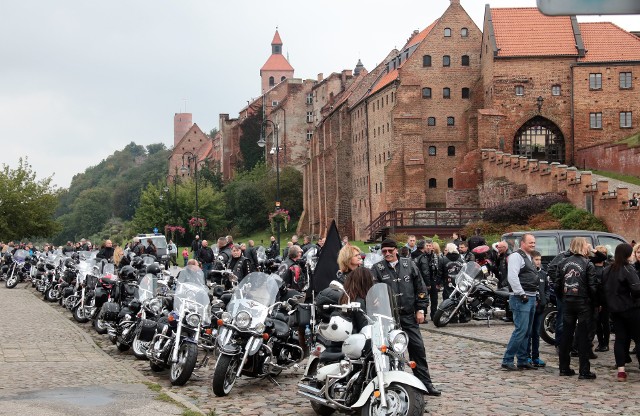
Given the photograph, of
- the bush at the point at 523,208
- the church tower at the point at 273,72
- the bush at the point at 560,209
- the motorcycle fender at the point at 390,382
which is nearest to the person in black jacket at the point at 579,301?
the motorcycle fender at the point at 390,382

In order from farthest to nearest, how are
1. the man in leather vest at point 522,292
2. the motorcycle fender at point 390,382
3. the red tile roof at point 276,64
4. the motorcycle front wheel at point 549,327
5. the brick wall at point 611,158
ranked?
the red tile roof at point 276,64 → the brick wall at point 611,158 → the motorcycle front wheel at point 549,327 → the man in leather vest at point 522,292 → the motorcycle fender at point 390,382

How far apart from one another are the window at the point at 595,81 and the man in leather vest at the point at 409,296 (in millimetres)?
67516

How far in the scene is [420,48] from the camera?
82812 mm

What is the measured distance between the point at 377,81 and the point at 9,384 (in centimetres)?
8239

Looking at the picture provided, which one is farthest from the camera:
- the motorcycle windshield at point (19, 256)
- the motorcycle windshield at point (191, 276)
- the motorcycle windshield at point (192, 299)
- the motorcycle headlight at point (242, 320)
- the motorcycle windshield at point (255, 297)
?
the motorcycle windshield at point (19, 256)

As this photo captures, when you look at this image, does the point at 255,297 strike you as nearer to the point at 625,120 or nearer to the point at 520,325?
the point at 520,325

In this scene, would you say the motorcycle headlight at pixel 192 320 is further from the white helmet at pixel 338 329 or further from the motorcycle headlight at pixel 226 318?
the white helmet at pixel 338 329

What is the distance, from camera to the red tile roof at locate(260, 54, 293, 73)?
6983 inches

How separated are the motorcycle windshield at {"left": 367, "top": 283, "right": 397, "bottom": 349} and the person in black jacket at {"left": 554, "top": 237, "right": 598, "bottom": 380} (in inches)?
167

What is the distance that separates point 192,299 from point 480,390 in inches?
166

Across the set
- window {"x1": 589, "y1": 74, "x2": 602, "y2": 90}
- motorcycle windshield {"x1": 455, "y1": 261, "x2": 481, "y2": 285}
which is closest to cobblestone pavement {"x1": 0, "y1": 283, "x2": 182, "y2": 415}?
motorcycle windshield {"x1": 455, "y1": 261, "x2": 481, "y2": 285}

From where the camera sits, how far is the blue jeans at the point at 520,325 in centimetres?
1427

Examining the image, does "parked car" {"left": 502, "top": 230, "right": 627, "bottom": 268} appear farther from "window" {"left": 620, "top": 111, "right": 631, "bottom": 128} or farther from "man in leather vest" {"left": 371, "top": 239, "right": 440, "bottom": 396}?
"window" {"left": 620, "top": 111, "right": 631, "bottom": 128}

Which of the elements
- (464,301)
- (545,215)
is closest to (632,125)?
(545,215)
